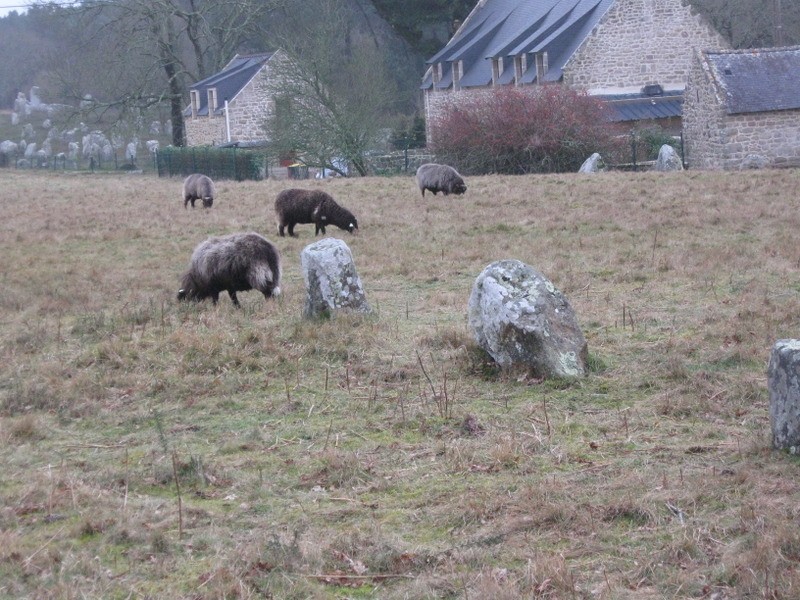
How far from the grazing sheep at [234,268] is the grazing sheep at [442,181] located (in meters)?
12.8

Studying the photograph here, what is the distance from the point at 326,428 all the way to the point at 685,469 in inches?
101

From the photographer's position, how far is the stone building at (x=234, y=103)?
176 feet

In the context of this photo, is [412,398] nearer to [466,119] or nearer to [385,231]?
[385,231]

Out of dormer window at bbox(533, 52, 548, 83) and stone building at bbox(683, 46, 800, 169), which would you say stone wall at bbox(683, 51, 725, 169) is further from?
dormer window at bbox(533, 52, 548, 83)

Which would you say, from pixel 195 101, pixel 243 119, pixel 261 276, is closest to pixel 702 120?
pixel 261 276

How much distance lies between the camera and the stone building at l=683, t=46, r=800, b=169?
108ft

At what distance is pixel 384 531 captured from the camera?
5520mm

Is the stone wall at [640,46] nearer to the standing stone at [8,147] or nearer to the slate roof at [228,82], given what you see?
the slate roof at [228,82]

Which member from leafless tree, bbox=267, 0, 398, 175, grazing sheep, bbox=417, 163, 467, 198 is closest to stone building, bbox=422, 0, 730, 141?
leafless tree, bbox=267, 0, 398, 175

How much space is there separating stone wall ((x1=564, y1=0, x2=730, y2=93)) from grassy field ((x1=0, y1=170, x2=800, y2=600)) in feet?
102

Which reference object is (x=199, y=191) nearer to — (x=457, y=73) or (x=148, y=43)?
(x=457, y=73)

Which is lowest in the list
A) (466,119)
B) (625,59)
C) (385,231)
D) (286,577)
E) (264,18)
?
(286,577)

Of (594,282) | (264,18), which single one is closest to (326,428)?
(594,282)

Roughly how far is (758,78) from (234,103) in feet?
95.6
